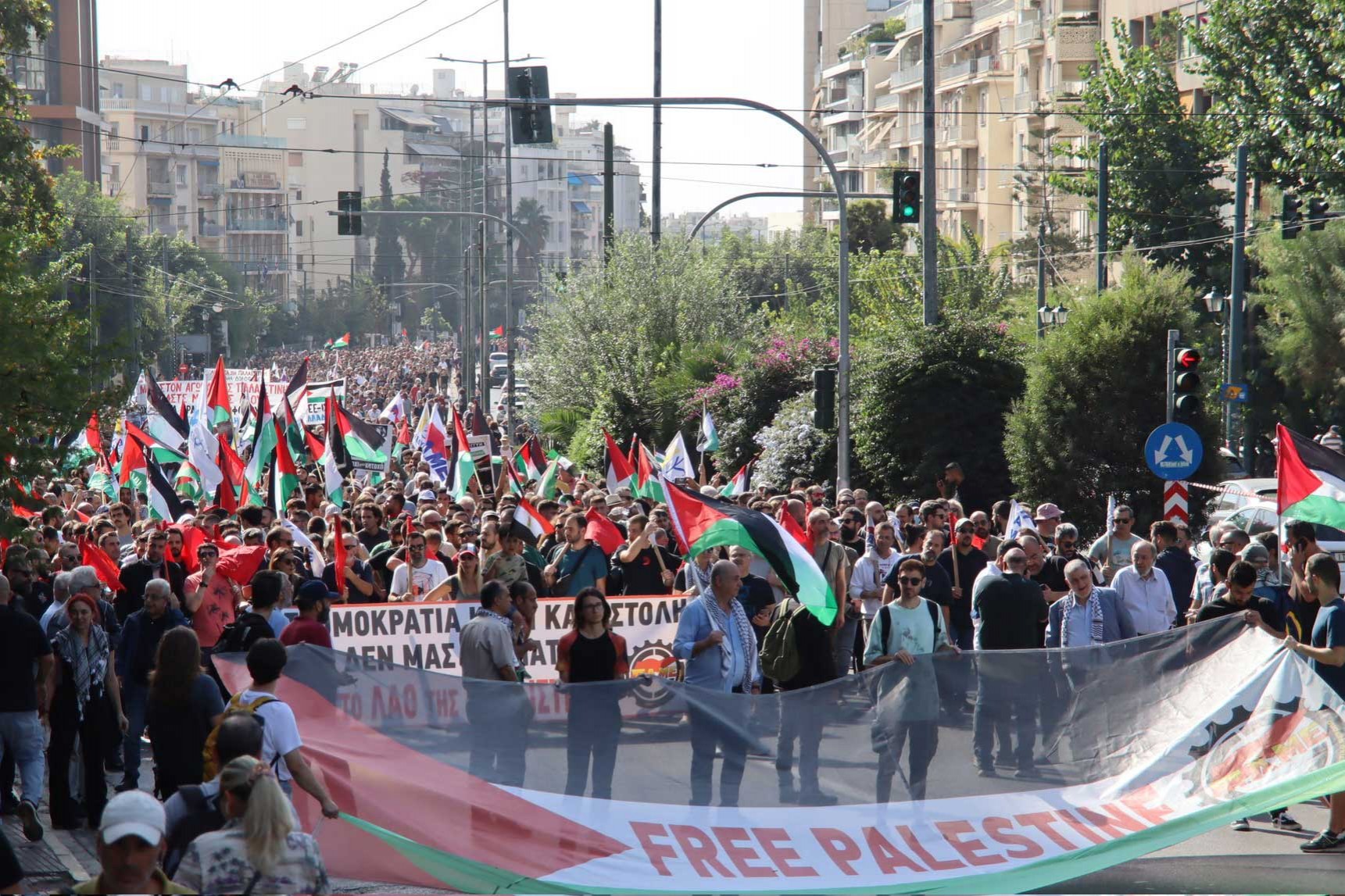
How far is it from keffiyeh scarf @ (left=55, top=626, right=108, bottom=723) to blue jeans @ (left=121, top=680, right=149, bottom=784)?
0.29m

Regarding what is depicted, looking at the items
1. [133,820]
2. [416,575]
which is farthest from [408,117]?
[133,820]

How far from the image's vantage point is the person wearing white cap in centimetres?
467

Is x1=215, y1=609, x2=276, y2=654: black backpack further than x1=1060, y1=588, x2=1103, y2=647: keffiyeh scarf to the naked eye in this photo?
No

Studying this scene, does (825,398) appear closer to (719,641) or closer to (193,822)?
(719,641)

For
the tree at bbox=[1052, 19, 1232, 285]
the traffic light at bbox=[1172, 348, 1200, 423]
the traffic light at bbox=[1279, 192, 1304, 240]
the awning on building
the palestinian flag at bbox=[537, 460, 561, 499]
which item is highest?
the awning on building

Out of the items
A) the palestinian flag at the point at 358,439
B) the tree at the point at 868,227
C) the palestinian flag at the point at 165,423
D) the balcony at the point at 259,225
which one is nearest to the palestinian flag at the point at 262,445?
the palestinian flag at the point at 165,423

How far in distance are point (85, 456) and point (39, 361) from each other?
4.65ft

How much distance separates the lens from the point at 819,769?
768 cm

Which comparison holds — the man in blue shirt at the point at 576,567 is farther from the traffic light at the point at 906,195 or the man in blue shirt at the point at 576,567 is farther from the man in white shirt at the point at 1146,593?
the traffic light at the point at 906,195

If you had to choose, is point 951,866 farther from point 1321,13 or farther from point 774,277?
point 774,277

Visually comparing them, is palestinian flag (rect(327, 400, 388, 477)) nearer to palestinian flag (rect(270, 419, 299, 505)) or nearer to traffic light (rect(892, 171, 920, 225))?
palestinian flag (rect(270, 419, 299, 505))

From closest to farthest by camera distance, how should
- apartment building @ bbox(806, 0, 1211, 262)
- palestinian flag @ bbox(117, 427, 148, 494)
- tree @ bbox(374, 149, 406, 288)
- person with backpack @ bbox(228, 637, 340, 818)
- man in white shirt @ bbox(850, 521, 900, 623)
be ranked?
person with backpack @ bbox(228, 637, 340, 818), man in white shirt @ bbox(850, 521, 900, 623), palestinian flag @ bbox(117, 427, 148, 494), apartment building @ bbox(806, 0, 1211, 262), tree @ bbox(374, 149, 406, 288)

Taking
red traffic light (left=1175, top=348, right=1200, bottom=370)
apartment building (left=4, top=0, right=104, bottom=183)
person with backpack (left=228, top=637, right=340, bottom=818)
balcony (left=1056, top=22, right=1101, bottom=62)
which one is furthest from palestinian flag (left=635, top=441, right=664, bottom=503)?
apartment building (left=4, top=0, right=104, bottom=183)

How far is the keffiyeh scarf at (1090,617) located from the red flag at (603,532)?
17.9 ft
